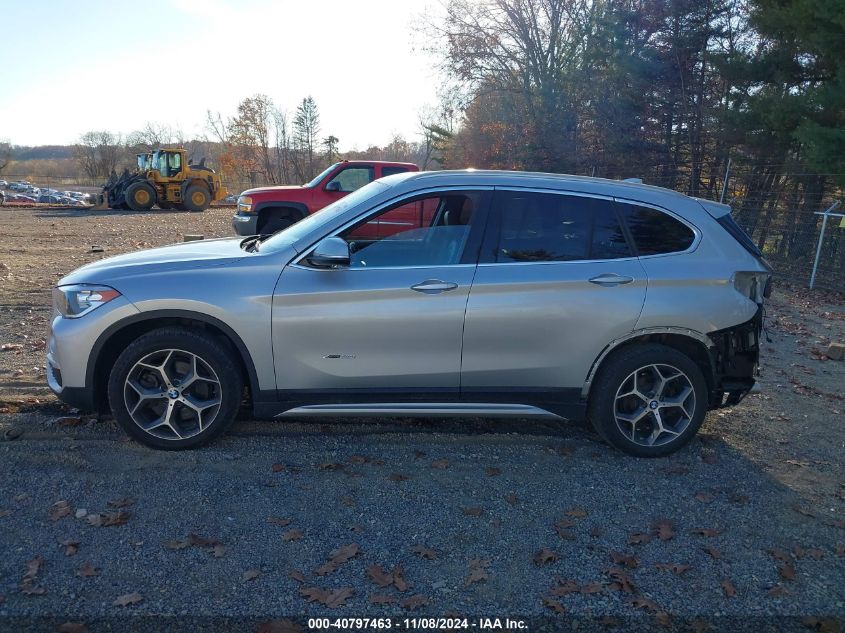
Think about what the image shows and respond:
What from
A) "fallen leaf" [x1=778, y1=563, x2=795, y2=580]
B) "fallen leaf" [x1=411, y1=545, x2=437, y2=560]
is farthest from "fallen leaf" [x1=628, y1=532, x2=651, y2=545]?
"fallen leaf" [x1=411, y1=545, x2=437, y2=560]

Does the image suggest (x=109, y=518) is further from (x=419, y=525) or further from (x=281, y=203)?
(x=281, y=203)

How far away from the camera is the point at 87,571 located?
3.00 meters

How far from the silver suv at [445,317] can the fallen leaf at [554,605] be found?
4.88 ft

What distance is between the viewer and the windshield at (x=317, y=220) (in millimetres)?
4398

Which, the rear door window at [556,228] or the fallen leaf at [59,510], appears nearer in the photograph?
the fallen leaf at [59,510]

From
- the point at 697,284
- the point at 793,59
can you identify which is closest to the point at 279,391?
the point at 697,284

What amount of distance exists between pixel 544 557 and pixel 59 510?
257 cm

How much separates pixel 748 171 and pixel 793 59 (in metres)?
3.08

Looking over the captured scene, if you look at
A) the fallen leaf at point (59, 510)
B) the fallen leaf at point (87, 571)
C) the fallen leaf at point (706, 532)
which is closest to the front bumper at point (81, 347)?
the fallen leaf at point (59, 510)

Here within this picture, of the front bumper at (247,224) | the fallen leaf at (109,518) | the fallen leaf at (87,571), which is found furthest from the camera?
the front bumper at (247,224)

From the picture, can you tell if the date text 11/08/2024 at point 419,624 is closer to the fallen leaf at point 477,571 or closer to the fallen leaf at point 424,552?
the fallen leaf at point 477,571

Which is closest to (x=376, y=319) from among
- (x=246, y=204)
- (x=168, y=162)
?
(x=246, y=204)

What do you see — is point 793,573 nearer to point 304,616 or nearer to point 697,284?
point 697,284

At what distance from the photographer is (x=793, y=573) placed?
10.5ft
